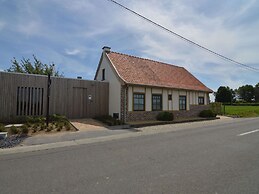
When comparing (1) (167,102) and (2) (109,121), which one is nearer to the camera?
(2) (109,121)

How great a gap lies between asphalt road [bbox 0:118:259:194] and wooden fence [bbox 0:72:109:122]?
8.07 metres

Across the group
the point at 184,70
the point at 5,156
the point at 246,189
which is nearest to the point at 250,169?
the point at 246,189

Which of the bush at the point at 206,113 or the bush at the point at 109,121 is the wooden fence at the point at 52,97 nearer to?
the bush at the point at 109,121

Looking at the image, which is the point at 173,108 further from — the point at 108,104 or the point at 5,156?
the point at 5,156

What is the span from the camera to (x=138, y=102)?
1694 centimetres

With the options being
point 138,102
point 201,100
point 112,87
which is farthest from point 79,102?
point 201,100

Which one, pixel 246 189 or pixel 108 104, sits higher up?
pixel 108 104

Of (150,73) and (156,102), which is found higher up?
(150,73)

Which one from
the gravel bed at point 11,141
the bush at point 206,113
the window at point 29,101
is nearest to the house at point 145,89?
the bush at point 206,113

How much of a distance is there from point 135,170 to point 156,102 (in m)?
13.6

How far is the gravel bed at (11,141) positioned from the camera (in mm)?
8305

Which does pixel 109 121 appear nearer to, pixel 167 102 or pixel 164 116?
pixel 164 116

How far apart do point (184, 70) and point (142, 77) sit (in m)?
10.2

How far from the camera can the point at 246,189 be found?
3770 millimetres
